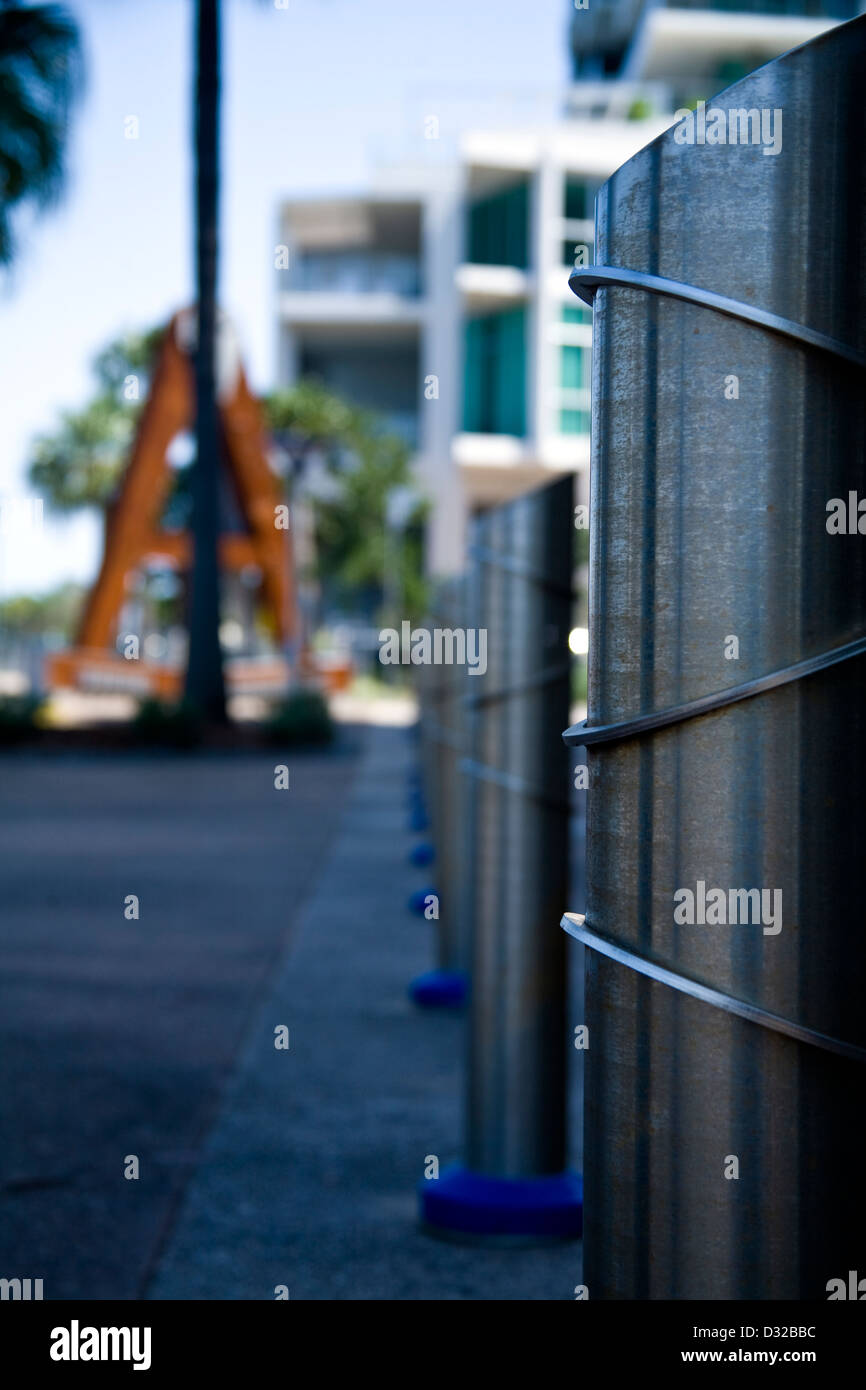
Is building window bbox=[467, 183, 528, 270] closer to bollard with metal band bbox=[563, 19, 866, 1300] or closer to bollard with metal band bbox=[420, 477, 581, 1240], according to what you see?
bollard with metal band bbox=[420, 477, 581, 1240]

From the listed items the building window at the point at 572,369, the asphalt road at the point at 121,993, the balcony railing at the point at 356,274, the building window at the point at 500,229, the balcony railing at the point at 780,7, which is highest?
the balcony railing at the point at 780,7

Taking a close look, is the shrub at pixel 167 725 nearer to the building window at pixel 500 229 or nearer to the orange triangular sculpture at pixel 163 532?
the orange triangular sculpture at pixel 163 532

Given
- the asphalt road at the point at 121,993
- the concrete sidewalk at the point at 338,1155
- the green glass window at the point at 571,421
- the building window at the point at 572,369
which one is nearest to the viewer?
the concrete sidewalk at the point at 338,1155

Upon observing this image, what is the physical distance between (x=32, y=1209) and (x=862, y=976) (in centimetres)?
300

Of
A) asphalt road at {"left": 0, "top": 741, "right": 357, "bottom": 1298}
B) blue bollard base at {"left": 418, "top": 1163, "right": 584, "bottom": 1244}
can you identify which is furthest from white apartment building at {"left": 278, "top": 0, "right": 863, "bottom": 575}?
blue bollard base at {"left": 418, "top": 1163, "right": 584, "bottom": 1244}

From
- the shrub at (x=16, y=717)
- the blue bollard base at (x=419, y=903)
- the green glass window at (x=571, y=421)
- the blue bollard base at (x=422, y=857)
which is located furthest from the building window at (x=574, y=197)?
the blue bollard base at (x=419, y=903)

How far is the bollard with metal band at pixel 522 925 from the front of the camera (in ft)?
12.7

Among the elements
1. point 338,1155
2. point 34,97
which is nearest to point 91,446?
point 34,97

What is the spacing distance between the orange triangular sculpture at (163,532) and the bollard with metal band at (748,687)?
26.7 meters

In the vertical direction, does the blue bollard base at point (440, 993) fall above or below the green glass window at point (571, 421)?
below

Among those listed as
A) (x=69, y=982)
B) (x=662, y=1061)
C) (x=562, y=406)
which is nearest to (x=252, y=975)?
(x=69, y=982)

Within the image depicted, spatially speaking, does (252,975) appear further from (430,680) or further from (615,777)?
(615,777)

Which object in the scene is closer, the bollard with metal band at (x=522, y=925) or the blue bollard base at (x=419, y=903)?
the bollard with metal band at (x=522, y=925)

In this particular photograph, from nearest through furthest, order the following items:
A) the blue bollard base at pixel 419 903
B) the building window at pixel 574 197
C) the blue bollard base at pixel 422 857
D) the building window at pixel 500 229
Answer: the blue bollard base at pixel 419 903 < the blue bollard base at pixel 422 857 < the building window at pixel 574 197 < the building window at pixel 500 229
